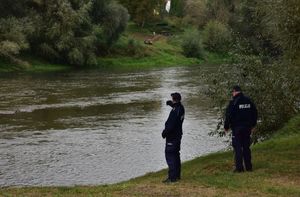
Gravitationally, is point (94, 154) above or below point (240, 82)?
below

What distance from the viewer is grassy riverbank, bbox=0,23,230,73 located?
80.0m

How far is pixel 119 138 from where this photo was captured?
32531mm

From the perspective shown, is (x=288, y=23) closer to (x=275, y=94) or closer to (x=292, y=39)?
(x=292, y=39)

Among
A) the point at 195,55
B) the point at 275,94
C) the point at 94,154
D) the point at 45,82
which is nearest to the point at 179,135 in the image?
the point at 275,94

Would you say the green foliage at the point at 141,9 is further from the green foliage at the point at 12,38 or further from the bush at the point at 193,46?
the green foliage at the point at 12,38

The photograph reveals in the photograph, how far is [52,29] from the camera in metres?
80.2

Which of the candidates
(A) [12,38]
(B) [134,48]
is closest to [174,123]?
(A) [12,38]

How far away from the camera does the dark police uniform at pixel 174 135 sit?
15.5 metres

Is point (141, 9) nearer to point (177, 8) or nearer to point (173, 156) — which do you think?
point (177, 8)

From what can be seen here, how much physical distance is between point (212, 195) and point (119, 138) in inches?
762

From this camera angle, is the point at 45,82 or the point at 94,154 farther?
the point at 45,82

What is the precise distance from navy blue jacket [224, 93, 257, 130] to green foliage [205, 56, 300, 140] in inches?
316

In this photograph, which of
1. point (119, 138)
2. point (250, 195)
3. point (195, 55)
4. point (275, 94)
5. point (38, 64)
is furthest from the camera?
point (195, 55)

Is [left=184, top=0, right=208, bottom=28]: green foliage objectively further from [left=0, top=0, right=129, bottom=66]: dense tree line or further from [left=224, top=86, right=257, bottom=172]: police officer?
[left=224, top=86, right=257, bottom=172]: police officer
